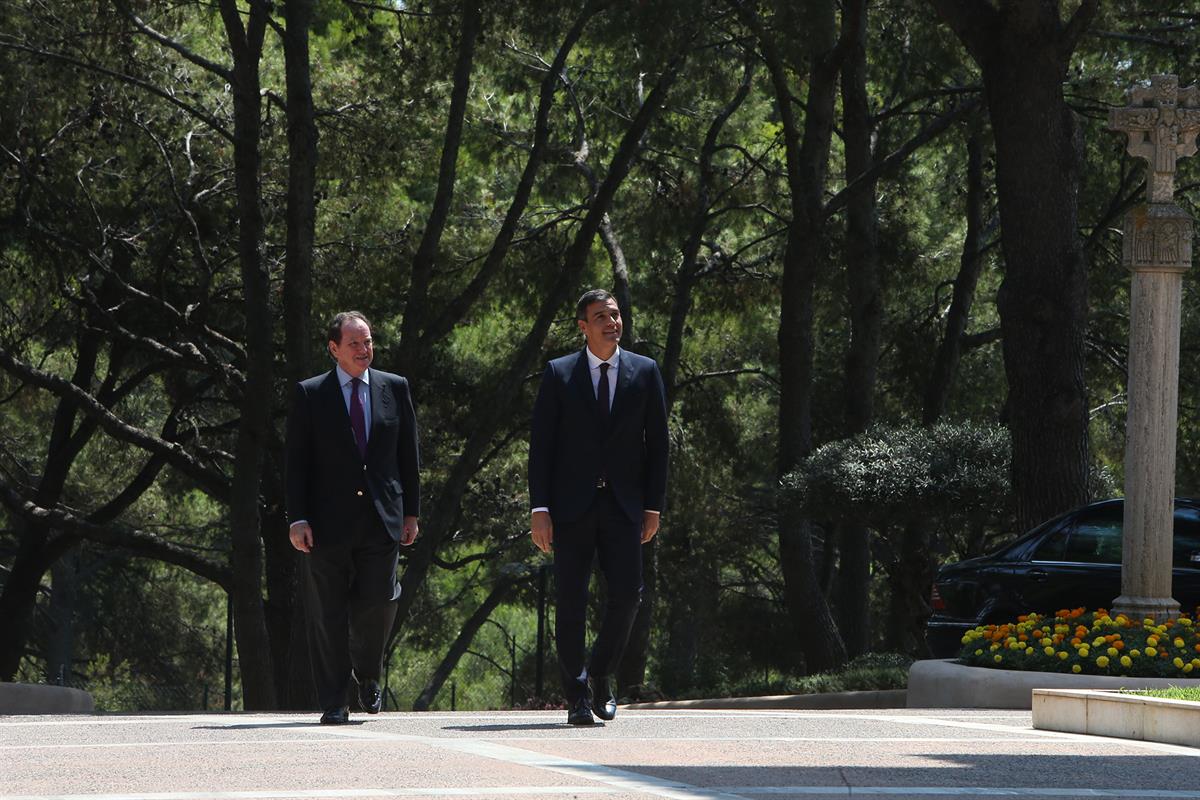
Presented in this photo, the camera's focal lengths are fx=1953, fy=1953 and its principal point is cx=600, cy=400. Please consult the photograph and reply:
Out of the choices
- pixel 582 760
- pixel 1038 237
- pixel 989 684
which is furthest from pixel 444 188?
pixel 582 760

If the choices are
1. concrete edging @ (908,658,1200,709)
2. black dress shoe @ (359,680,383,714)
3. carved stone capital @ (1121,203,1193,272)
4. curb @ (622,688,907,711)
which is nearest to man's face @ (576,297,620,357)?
black dress shoe @ (359,680,383,714)

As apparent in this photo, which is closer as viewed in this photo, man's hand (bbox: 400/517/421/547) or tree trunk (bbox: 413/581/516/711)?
man's hand (bbox: 400/517/421/547)

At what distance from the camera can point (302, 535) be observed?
348 inches

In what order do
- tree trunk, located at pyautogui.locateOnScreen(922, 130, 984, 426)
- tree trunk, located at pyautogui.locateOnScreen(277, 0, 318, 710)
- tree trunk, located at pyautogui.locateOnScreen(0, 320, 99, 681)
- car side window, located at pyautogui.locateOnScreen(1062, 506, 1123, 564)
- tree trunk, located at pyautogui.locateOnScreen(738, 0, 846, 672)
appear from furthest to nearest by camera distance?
1. tree trunk, located at pyautogui.locateOnScreen(922, 130, 984, 426)
2. tree trunk, located at pyautogui.locateOnScreen(0, 320, 99, 681)
3. tree trunk, located at pyautogui.locateOnScreen(738, 0, 846, 672)
4. tree trunk, located at pyautogui.locateOnScreen(277, 0, 318, 710)
5. car side window, located at pyautogui.locateOnScreen(1062, 506, 1123, 564)

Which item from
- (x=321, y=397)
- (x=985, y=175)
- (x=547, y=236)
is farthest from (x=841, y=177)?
(x=321, y=397)

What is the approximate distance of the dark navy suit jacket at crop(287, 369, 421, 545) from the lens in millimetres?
8914

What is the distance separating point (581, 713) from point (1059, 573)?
6.51 m

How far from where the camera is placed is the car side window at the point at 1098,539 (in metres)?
14.1

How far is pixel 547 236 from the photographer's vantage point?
26.2 metres

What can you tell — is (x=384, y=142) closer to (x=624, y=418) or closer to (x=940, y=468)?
(x=940, y=468)

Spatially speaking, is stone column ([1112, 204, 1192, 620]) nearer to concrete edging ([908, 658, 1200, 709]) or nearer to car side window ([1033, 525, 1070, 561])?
concrete edging ([908, 658, 1200, 709])

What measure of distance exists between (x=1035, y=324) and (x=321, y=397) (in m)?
7.84

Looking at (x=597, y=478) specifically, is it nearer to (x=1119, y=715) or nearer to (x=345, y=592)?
(x=345, y=592)

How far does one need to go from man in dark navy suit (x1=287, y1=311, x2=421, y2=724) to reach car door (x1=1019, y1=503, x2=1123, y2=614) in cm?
650
